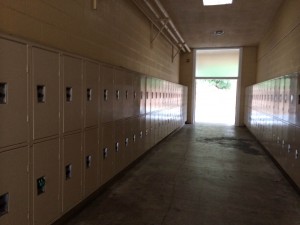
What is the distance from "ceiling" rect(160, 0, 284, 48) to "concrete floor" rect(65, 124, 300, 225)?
3295 millimetres

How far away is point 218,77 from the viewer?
11.1m

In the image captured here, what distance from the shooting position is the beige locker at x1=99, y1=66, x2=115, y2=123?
3090 mm

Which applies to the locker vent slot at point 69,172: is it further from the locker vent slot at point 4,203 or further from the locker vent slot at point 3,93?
the locker vent slot at point 3,93

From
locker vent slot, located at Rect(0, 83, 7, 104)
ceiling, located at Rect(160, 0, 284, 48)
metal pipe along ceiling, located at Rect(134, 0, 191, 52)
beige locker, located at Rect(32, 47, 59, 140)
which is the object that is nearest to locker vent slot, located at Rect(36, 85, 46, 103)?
beige locker, located at Rect(32, 47, 59, 140)

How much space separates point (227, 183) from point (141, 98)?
2.01m

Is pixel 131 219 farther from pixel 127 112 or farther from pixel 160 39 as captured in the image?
pixel 160 39

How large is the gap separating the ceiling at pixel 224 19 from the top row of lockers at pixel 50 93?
3.34 m

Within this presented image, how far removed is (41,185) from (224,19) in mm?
6270

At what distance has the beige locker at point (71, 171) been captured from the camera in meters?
2.42

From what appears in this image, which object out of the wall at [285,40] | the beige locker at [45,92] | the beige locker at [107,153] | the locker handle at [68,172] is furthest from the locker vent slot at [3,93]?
the wall at [285,40]

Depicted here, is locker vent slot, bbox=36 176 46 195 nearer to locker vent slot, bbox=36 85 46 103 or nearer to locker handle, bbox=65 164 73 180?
locker handle, bbox=65 164 73 180

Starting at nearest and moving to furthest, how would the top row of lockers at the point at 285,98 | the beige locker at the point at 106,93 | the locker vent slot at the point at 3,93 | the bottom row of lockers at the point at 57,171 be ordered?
the locker vent slot at the point at 3,93
the bottom row of lockers at the point at 57,171
the beige locker at the point at 106,93
the top row of lockers at the point at 285,98

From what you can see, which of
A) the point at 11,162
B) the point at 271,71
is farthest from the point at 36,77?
the point at 271,71

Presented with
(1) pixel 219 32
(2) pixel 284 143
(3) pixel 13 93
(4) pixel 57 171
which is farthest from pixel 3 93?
(1) pixel 219 32
